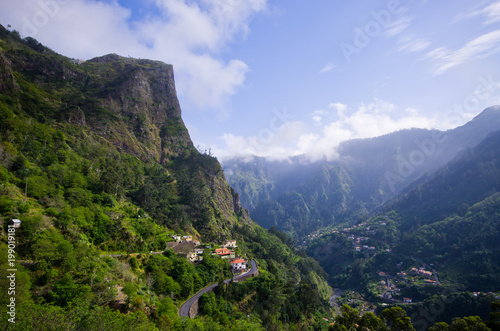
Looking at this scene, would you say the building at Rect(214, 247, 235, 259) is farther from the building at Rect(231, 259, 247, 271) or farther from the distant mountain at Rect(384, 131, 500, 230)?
the distant mountain at Rect(384, 131, 500, 230)

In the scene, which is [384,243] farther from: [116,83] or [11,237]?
[116,83]

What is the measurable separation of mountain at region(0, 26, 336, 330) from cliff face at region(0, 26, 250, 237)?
0.51 meters

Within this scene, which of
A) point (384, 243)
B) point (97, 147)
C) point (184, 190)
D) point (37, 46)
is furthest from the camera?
point (384, 243)

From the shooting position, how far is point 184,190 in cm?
8325

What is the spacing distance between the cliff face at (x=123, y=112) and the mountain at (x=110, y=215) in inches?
20.0

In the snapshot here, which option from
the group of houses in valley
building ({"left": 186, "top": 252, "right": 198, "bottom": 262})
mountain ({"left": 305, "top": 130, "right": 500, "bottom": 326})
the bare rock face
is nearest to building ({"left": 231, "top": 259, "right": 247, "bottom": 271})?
the group of houses in valley

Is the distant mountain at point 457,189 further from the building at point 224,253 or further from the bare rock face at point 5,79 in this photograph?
the bare rock face at point 5,79

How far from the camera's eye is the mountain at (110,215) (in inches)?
909

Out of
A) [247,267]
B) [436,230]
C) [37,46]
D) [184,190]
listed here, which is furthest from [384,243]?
[37,46]

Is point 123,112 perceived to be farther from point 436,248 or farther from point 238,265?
point 436,248

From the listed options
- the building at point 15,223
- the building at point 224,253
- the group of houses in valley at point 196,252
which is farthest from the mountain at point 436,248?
the building at point 15,223

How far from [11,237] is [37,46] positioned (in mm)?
110693

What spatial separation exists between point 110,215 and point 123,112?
225 ft

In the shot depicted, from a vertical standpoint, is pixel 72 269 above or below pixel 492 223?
above
